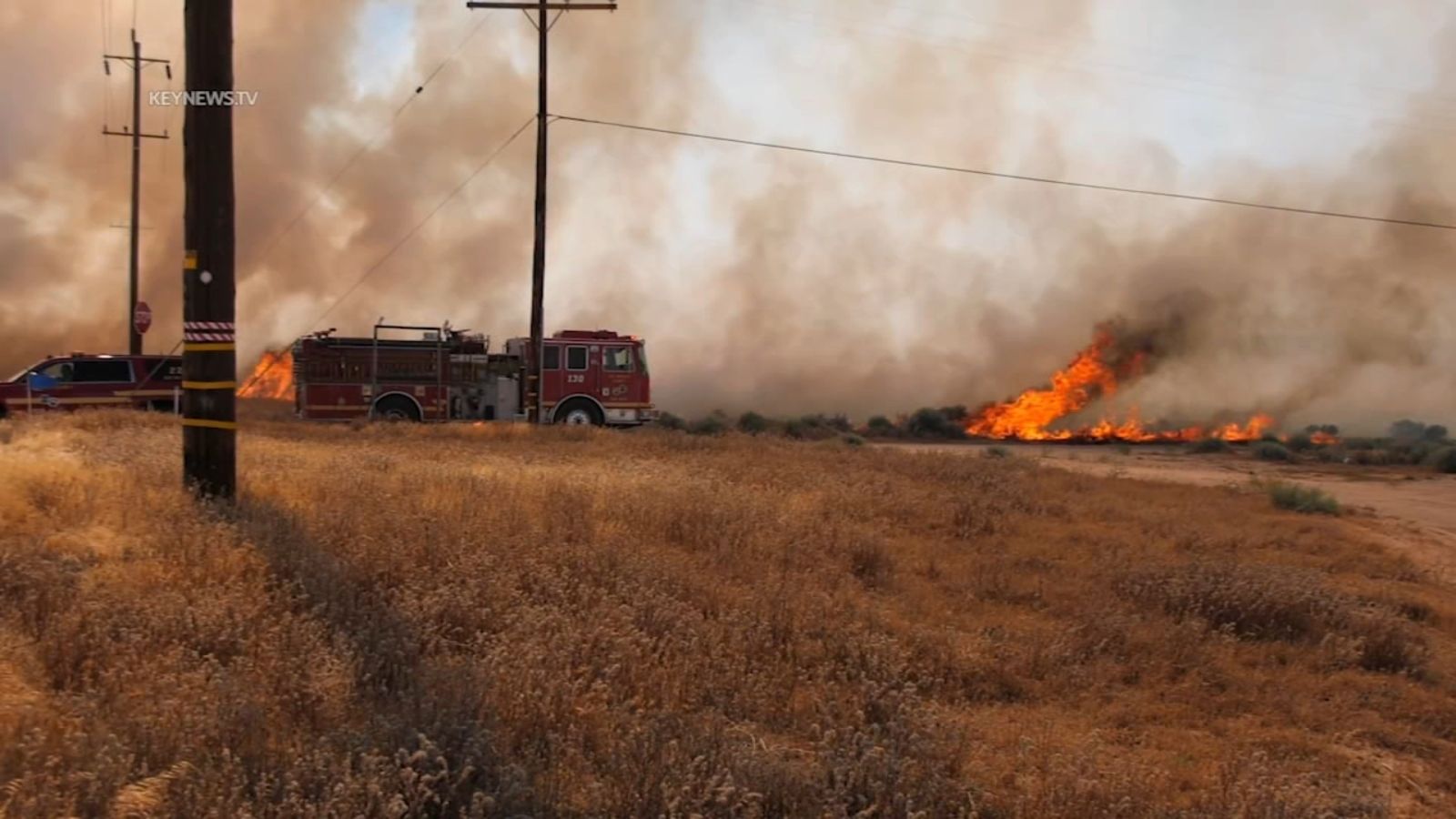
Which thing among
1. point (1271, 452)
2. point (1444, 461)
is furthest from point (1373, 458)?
point (1271, 452)

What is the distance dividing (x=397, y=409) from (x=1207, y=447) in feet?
94.1

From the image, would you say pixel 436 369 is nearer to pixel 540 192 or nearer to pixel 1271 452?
pixel 540 192

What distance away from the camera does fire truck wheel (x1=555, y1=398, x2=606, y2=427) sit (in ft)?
76.5

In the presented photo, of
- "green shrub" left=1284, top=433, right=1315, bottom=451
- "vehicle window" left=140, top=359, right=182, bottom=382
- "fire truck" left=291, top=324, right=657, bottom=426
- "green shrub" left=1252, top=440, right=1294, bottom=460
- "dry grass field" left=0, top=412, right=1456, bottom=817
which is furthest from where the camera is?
"green shrub" left=1284, top=433, right=1315, bottom=451

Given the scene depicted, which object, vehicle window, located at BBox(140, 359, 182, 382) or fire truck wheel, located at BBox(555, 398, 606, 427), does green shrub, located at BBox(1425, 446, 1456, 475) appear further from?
vehicle window, located at BBox(140, 359, 182, 382)

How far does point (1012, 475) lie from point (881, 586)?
8.84 m

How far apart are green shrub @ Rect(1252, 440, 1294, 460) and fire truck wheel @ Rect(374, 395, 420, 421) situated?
93.4ft

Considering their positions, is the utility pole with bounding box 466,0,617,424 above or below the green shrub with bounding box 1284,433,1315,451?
above

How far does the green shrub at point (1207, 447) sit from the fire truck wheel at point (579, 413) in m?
22.8

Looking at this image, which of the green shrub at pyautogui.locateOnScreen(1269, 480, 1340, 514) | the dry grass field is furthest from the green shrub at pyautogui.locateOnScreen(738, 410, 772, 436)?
the dry grass field

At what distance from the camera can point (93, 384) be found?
77.5ft

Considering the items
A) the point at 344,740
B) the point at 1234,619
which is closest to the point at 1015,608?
the point at 1234,619

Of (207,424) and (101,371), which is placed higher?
(101,371)

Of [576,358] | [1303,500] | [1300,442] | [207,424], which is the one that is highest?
[576,358]
